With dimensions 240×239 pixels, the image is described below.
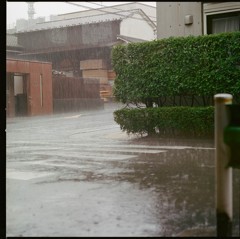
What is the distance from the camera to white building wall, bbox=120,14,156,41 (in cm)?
3616

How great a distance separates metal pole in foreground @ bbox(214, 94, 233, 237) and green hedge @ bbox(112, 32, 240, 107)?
7792 mm

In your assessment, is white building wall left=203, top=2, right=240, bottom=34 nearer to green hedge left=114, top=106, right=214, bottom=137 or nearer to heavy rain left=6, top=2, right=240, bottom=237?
heavy rain left=6, top=2, right=240, bottom=237

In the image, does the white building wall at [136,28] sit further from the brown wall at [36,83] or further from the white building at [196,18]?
the white building at [196,18]

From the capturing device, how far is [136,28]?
1462 inches

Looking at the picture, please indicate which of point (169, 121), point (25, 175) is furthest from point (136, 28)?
point (25, 175)

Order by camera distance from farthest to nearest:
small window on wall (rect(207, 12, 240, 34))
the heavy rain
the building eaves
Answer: the building eaves
small window on wall (rect(207, 12, 240, 34))
the heavy rain

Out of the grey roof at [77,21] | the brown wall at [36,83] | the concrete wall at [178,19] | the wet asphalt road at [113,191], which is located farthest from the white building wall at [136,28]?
the wet asphalt road at [113,191]

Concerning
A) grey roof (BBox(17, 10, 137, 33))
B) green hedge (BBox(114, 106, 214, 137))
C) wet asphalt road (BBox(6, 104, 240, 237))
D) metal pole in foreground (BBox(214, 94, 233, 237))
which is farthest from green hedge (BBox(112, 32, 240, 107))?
grey roof (BBox(17, 10, 137, 33))

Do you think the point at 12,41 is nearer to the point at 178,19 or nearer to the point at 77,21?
the point at 77,21

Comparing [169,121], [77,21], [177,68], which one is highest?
[77,21]

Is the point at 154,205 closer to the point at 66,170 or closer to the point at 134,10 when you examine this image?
the point at 66,170

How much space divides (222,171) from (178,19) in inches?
450

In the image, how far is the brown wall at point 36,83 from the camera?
26656mm

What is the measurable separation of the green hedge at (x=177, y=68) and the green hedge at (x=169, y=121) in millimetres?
576
